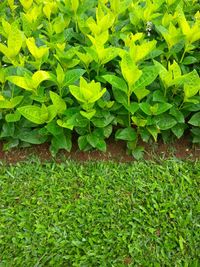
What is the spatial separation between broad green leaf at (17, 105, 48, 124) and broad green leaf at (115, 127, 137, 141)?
20.1 inches

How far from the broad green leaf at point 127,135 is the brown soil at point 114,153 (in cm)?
14

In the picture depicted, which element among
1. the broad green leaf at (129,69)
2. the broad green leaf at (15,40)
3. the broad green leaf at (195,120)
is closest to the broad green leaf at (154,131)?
the broad green leaf at (195,120)

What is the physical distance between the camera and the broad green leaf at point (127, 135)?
2.89 m

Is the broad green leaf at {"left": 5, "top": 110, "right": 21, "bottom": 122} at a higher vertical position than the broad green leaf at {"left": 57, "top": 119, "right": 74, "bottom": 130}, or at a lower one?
higher

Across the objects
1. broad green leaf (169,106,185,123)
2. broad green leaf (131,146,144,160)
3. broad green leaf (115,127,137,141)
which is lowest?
broad green leaf (131,146,144,160)

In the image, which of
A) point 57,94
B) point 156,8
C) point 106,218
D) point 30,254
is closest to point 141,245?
point 106,218

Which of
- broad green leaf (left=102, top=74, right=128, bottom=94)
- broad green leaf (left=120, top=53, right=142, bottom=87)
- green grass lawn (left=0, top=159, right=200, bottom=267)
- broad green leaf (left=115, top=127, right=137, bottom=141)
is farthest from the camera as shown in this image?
broad green leaf (left=115, top=127, right=137, bottom=141)

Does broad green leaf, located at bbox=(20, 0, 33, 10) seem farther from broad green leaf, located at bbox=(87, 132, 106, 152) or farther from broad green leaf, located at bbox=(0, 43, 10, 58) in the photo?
broad green leaf, located at bbox=(87, 132, 106, 152)

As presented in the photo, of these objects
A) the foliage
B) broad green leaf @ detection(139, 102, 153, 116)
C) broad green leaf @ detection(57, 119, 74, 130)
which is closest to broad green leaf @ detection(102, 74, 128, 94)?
the foliage

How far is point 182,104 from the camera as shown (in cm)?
293

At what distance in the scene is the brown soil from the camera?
9.75 ft

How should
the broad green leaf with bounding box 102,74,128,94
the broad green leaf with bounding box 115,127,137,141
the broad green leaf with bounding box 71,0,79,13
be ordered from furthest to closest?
the broad green leaf with bounding box 71,0,79,13 < the broad green leaf with bounding box 115,127,137,141 < the broad green leaf with bounding box 102,74,128,94

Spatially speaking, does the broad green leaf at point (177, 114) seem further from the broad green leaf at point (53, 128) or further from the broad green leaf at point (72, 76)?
the broad green leaf at point (53, 128)

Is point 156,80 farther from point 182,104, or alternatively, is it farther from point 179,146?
point 179,146
